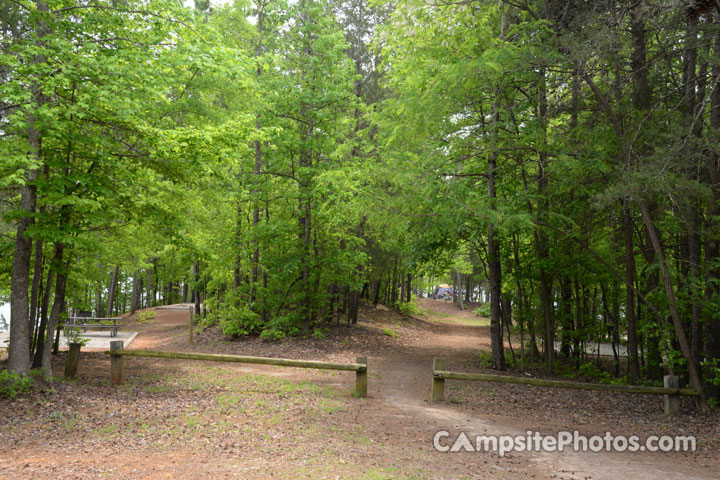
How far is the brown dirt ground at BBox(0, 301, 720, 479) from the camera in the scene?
5512 mm

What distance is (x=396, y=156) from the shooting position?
42.3ft

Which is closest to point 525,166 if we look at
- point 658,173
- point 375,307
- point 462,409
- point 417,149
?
point 417,149

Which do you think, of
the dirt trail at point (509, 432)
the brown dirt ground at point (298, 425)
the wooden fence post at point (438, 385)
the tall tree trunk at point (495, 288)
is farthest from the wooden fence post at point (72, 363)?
the tall tree trunk at point (495, 288)

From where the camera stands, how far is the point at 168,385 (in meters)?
9.84

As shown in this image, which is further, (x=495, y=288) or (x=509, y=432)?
(x=495, y=288)

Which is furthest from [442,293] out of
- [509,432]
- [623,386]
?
[509,432]

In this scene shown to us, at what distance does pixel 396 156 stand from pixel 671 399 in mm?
7978

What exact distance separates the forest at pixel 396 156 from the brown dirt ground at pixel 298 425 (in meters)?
1.64

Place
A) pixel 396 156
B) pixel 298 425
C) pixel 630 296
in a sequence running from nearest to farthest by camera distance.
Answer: pixel 298 425
pixel 630 296
pixel 396 156

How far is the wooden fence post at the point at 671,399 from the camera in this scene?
862 centimetres

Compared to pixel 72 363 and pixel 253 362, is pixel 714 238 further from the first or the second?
pixel 72 363

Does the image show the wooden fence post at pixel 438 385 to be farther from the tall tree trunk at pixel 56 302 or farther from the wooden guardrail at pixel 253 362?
the tall tree trunk at pixel 56 302

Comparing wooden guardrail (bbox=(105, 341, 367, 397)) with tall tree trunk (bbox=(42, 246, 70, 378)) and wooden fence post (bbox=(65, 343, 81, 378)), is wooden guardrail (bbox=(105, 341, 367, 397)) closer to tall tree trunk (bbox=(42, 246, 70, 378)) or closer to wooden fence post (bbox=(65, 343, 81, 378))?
wooden fence post (bbox=(65, 343, 81, 378))

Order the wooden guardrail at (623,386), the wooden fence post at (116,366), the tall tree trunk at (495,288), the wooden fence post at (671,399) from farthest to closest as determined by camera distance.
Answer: the tall tree trunk at (495,288) < the wooden fence post at (116,366) < the wooden fence post at (671,399) < the wooden guardrail at (623,386)
